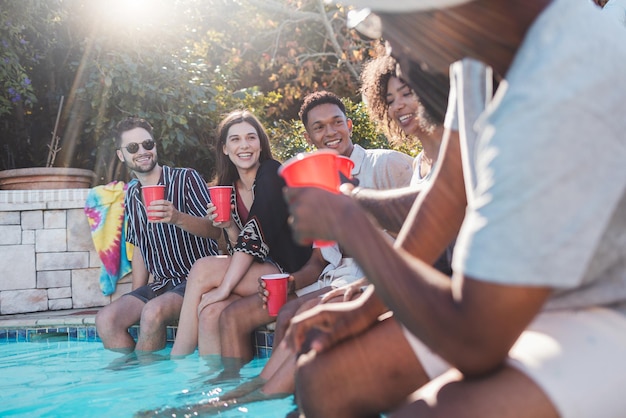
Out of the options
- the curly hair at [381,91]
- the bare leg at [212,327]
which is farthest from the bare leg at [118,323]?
the curly hair at [381,91]

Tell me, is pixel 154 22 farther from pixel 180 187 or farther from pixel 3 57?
pixel 180 187

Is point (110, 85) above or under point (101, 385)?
above

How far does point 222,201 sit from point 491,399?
3.36 m

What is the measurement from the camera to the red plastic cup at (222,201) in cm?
436

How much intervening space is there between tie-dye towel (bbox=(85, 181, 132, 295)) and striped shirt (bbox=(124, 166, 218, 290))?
979mm

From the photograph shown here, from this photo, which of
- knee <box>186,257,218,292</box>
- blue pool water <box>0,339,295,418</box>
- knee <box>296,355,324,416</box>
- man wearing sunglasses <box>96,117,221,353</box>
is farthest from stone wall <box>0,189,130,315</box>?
knee <box>296,355,324,416</box>

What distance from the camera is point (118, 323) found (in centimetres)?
514

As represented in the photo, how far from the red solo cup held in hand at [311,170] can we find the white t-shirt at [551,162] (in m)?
0.88

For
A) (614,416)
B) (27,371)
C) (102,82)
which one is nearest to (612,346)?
(614,416)

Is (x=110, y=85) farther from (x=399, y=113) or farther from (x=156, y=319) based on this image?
(x=399, y=113)

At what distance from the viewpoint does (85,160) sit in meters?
8.87

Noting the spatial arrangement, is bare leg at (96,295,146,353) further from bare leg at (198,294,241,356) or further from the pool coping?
bare leg at (198,294,241,356)

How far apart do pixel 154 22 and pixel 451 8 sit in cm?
784

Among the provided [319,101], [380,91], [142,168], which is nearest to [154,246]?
[142,168]
